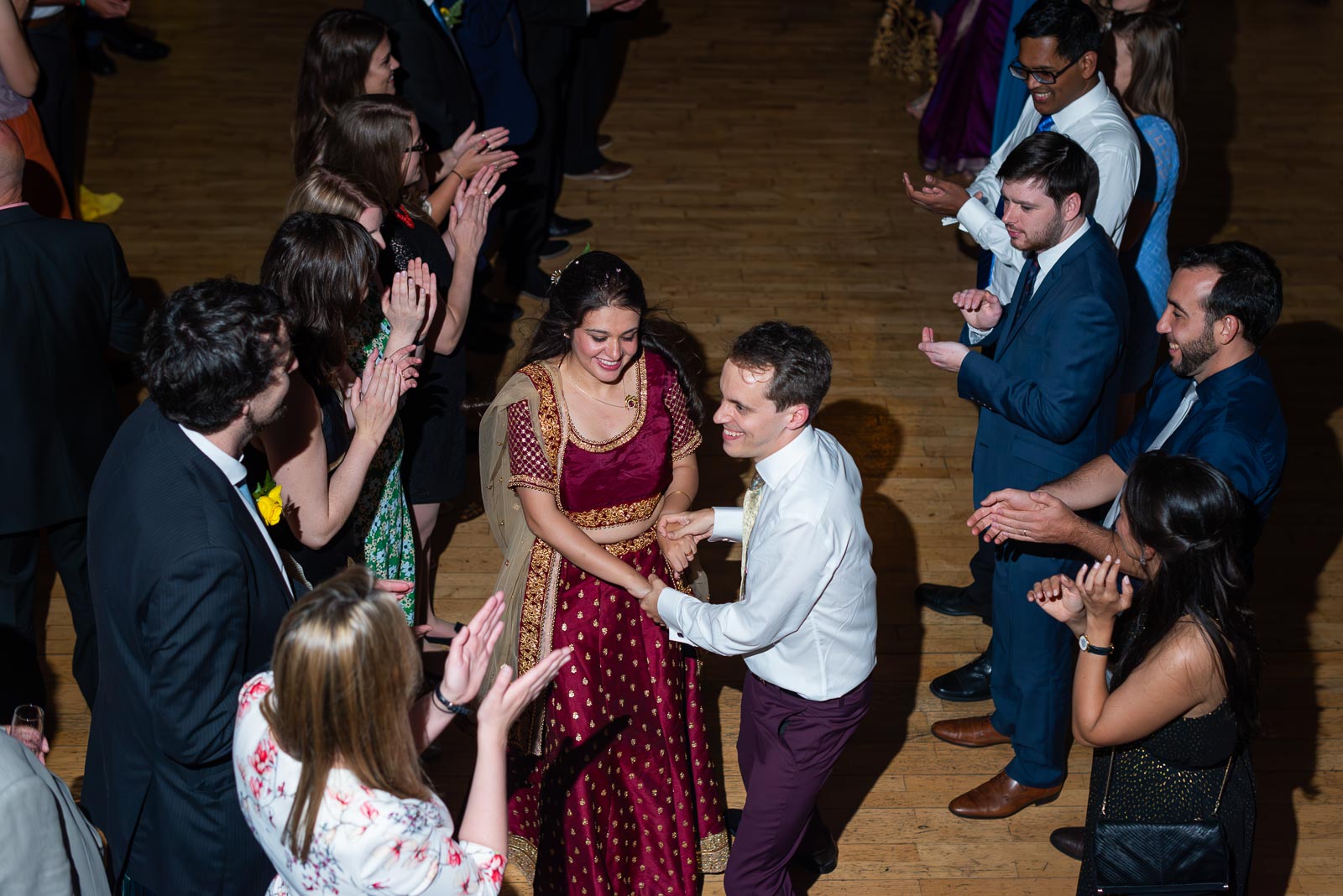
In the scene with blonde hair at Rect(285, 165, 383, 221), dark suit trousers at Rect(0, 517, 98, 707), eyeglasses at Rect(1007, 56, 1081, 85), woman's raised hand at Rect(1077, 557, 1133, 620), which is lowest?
dark suit trousers at Rect(0, 517, 98, 707)

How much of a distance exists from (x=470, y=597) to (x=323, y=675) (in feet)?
7.90

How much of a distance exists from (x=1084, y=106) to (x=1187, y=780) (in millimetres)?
2322

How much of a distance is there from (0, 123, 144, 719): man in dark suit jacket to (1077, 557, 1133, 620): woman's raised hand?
2.48m

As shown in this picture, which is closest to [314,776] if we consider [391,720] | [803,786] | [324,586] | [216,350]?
[391,720]

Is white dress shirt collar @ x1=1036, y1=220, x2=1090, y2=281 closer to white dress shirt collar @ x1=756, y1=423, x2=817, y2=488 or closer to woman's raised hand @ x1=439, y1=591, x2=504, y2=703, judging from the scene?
white dress shirt collar @ x1=756, y1=423, x2=817, y2=488

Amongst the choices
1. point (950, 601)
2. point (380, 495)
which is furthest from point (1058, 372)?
point (380, 495)

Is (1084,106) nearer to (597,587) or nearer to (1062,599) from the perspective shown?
(1062,599)

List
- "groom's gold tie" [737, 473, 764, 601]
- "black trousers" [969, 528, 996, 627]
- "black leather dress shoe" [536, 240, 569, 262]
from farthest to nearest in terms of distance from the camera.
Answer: "black leather dress shoe" [536, 240, 569, 262] → "black trousers" [969, 528, 996, 627] → "groom's gold tie" [737, 473, 764, 601]

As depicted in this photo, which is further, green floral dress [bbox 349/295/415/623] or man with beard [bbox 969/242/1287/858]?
green floral dress [bbox 349/295/415/623]

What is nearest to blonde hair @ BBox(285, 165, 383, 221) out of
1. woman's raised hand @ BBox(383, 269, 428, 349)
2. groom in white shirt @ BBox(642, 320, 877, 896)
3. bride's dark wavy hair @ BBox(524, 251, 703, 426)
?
woman's raised hand @ BBox(383, 269, 428, 349)

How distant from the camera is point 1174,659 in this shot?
2330 millimetres

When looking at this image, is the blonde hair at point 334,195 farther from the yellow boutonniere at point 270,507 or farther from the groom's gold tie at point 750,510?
the groom's gold tie at point 750,510

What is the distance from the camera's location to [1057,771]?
344 centimetres

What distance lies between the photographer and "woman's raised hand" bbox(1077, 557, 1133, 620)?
2.39m
